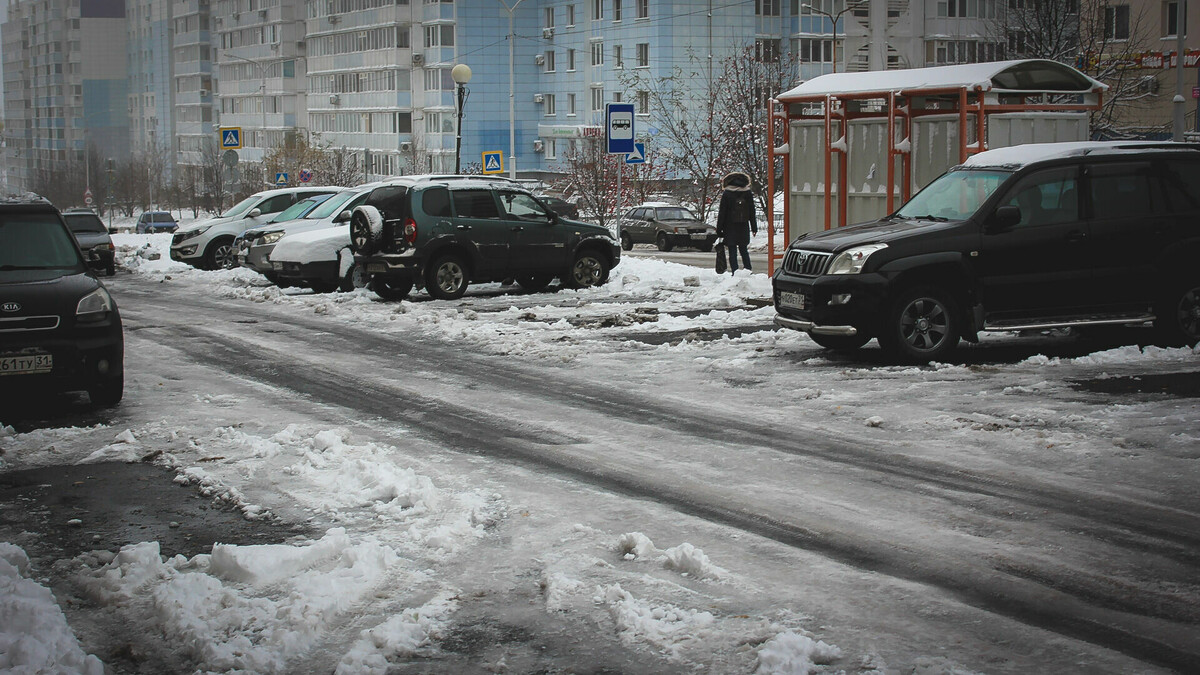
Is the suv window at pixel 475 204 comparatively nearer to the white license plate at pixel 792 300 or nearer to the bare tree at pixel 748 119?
the white license plate at pixel 792 300

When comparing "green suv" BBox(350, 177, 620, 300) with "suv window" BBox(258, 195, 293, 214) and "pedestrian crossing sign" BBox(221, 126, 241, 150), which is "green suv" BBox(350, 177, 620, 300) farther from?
"pedestrian crossing sign" BBox(221, 126, 241, 150)

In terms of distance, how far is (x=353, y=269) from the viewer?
20547 millimetres

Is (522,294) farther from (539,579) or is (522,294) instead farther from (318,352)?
(539,579)

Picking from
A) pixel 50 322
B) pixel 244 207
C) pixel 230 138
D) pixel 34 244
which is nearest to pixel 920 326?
pixel 50 322

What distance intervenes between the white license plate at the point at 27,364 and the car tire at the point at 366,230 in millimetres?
9151

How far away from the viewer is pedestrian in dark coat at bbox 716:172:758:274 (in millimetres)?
20219

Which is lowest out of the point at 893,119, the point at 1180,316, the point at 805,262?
the point at 1180,316

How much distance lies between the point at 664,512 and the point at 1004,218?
623 cm

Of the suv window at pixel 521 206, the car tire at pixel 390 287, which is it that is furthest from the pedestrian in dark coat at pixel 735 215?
the car tire at pixel 390 287

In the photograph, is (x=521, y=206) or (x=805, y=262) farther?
(x=521, y=206)

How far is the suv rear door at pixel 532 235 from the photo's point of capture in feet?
64.2

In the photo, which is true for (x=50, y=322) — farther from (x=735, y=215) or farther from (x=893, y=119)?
(x=735, y=215)

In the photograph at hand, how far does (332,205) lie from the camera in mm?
24125

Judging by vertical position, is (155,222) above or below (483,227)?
above
